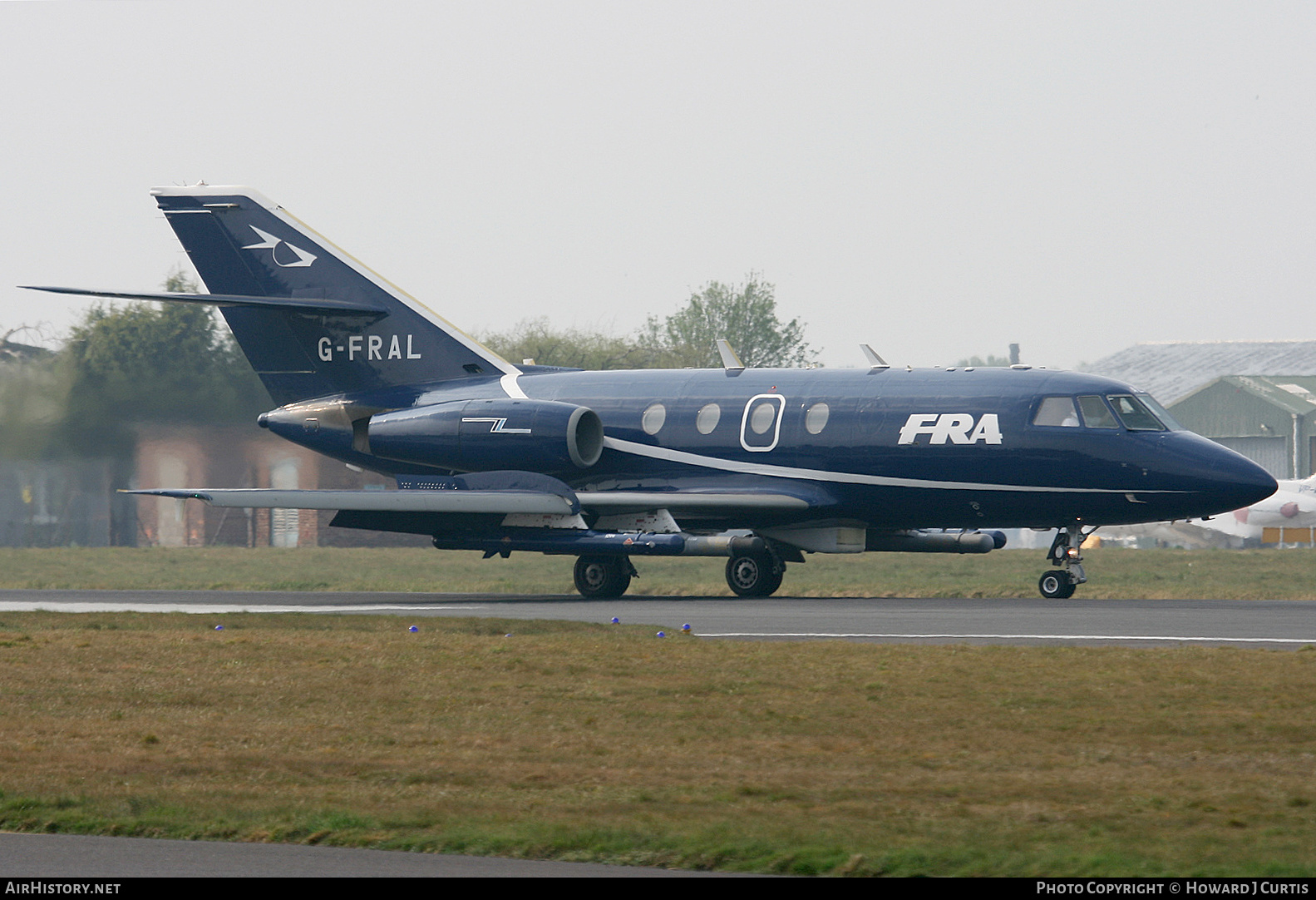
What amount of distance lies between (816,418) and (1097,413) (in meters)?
4.49

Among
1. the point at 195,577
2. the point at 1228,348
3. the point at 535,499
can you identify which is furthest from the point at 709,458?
the point at 1228,348

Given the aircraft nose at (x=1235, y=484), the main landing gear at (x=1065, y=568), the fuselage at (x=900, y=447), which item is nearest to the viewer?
the aircraft nose at (x=1235, y=484)

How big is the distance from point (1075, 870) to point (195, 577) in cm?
3285

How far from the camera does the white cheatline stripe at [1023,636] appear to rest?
18234 millimetres

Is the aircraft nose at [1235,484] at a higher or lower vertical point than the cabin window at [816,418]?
lower

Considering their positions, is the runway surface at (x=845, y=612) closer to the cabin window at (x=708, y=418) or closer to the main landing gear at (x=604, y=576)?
the main landing gear at (x=604, y=576)

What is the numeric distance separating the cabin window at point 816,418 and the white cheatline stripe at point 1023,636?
30.2ft

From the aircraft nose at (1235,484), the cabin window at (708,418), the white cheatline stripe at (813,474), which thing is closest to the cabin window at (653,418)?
the white cheatline stripe at (813,474)

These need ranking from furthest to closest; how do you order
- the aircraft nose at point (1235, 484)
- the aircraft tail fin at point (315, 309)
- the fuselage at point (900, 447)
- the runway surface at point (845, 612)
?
the aircraft tail fin at point (315, 309) < the fuselage at point (900, 447) < the aircraft nose at point (1235, 484) < the runway surface at point (845, 612)

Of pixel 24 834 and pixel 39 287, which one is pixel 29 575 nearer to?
pixel 39 287

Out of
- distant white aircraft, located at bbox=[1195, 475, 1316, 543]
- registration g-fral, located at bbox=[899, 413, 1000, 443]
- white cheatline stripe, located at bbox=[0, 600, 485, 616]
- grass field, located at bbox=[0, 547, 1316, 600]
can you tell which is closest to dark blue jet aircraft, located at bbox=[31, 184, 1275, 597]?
registration g-fral, located at bbox=[899, 413, 1000, 443]

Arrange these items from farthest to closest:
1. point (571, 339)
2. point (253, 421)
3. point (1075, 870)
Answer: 1. point (571, 339)
2. point (253, 421)
3. point (1075, 870)

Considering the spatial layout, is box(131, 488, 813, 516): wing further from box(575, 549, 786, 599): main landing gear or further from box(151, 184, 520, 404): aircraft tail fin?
box(151, 184, 520, 404): aircraft tail fin

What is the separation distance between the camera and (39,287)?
30.3m
